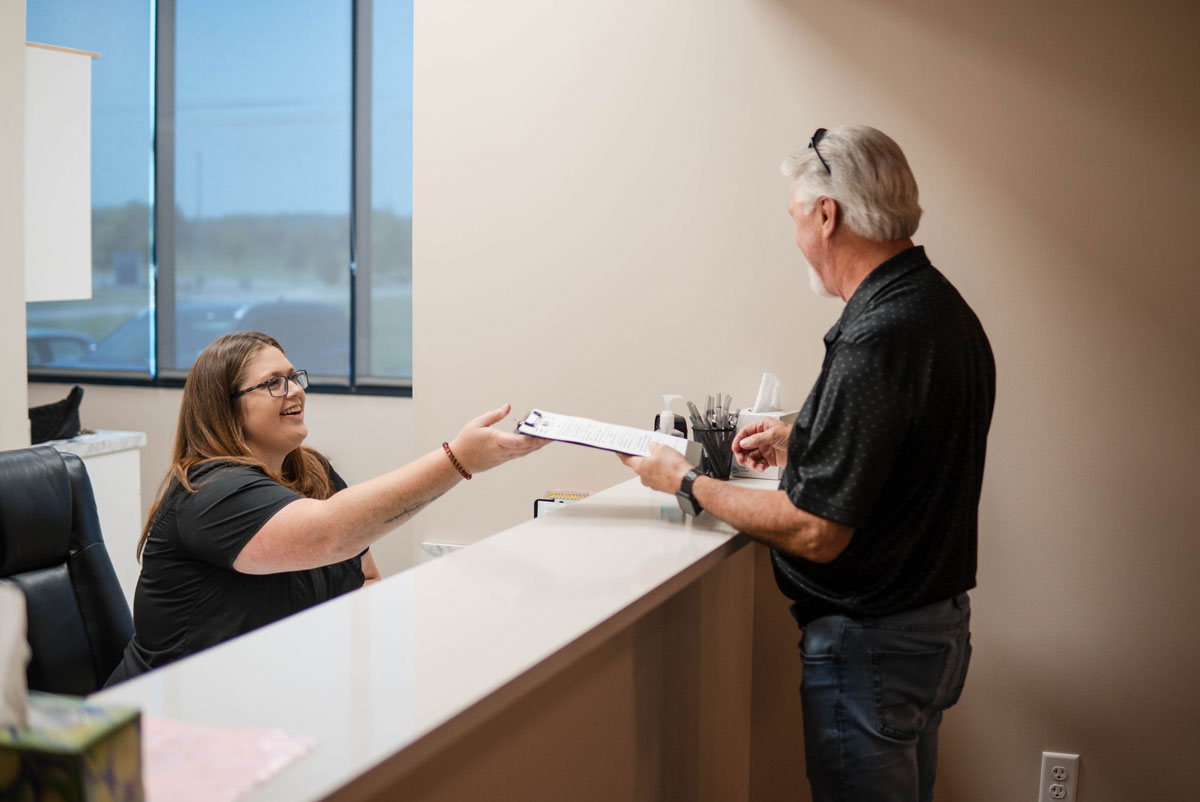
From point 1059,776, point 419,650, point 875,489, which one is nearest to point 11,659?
point 419,650

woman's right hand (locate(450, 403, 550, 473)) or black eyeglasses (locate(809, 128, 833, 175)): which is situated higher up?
black eyeglasses (locate(809, 128, 833, 175))

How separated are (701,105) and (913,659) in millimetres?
1594

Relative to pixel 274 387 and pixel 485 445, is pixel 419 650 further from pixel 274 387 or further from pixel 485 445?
pixel 274 387

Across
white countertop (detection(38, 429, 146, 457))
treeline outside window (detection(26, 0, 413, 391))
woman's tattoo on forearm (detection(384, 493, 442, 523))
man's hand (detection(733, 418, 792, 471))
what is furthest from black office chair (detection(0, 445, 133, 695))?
treeline outside window (detection(26, 0, 413, 391))

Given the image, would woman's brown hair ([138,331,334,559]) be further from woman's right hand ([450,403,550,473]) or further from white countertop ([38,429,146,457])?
white countertop ([38,429,146,457])

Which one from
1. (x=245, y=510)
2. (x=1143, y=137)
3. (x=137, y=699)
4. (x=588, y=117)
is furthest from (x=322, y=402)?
(x=137, y=699)

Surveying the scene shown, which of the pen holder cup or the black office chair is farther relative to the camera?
the pen holder cup

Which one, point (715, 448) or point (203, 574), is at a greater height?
point (715, 448)

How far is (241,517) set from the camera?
1765 mm

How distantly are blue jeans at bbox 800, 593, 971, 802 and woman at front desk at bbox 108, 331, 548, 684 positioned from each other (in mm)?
691

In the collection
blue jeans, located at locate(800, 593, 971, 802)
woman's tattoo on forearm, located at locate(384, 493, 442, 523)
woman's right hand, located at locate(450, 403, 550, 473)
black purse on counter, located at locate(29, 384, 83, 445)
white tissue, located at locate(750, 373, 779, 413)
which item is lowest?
blue jeans, located at locate(800, 593, 971, 802)

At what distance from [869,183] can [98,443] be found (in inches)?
124

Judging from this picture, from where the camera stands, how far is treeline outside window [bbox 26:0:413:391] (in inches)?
180

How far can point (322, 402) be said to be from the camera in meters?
4.57
